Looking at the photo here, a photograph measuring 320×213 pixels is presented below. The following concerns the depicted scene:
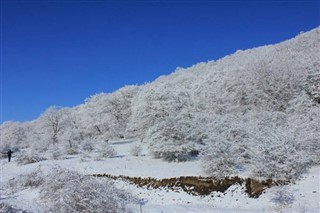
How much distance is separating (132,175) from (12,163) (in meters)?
18.6

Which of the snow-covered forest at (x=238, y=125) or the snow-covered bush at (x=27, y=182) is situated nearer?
the snow-covered forest at (x=238, y=125)

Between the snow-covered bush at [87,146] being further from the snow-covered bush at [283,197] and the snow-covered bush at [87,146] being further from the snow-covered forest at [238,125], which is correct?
the snow-covered bush at [283,197]

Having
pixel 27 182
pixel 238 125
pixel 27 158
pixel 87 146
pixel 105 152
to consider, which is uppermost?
pixel 238 125

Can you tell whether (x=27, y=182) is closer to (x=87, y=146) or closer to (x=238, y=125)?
(x=238, y=125)

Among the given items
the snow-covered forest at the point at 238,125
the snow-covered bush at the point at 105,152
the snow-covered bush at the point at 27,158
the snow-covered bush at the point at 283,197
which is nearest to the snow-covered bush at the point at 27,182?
the snow-covered forest at the point at 238,125

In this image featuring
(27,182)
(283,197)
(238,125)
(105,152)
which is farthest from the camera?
(105,152)

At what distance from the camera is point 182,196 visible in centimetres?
2036

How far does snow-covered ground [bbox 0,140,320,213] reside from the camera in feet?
50.5

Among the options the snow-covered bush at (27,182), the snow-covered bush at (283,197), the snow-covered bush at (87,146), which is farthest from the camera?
the snow-covered bush at (87,146)

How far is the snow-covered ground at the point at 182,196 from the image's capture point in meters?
15.4

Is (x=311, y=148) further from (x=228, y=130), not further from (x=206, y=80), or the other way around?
(x=206, y=80)

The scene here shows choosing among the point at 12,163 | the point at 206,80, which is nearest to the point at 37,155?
the point at 12,163

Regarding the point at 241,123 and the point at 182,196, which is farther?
the point at 241,123

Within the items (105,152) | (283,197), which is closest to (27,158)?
(105,152)
